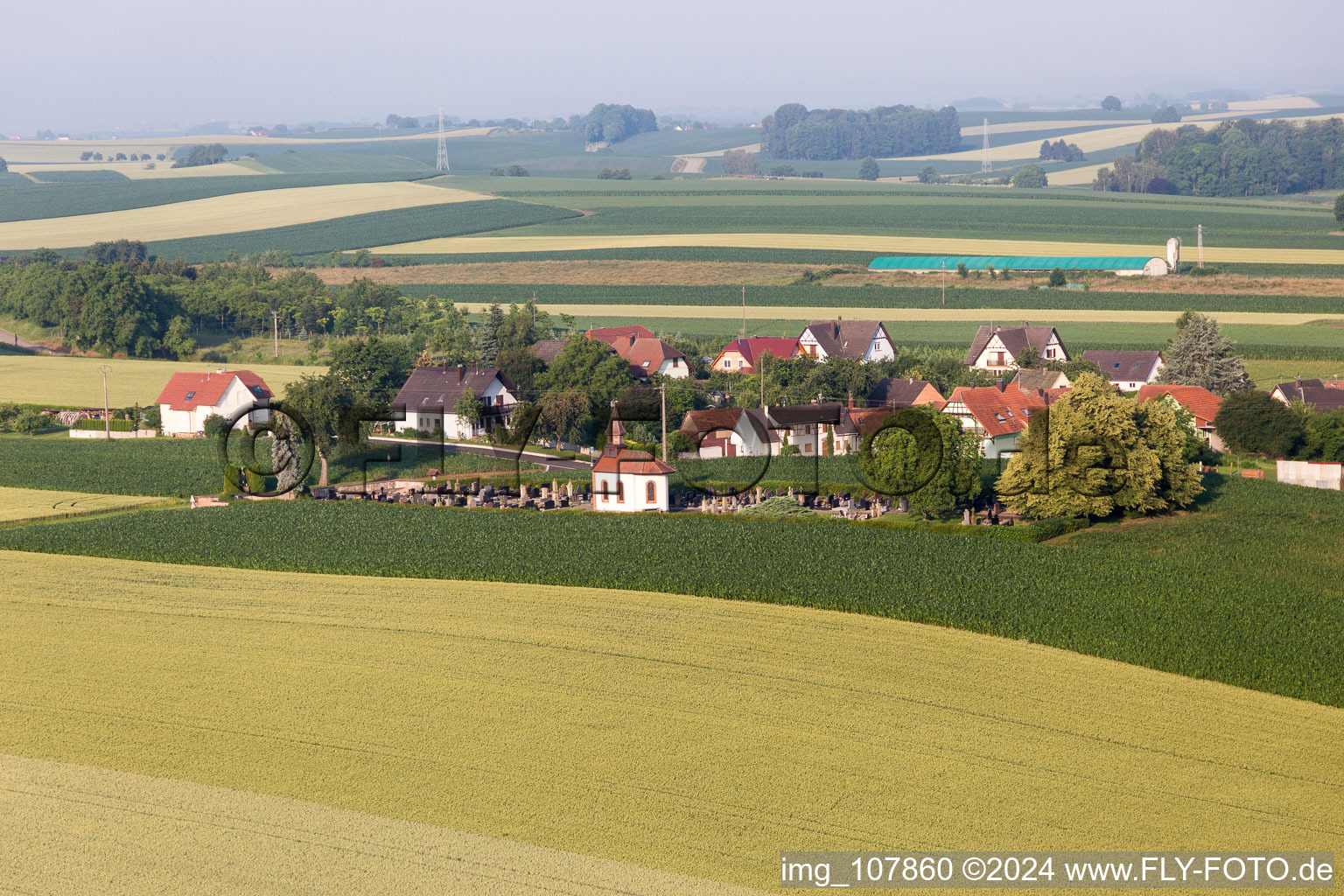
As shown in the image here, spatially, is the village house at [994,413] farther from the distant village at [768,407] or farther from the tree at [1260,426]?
the tree at [1260,426]

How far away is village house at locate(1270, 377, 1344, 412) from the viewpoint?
64.6 m

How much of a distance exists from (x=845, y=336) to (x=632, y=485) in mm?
42470

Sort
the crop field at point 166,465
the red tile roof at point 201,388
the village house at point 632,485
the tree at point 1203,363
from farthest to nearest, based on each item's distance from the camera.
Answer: the tree at point 1203,363
the red tile roof at point 201,388
the crop field at point 166,465
the village house at point 632,485

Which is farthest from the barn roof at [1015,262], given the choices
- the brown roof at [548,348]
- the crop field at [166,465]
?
the crop field at [166,465]

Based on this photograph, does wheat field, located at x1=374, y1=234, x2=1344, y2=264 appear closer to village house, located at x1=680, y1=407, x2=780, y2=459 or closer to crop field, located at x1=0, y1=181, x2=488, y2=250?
crop field, located at x1=0, y1=181, x2=488, y2=250

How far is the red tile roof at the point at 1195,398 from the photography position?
209 ft

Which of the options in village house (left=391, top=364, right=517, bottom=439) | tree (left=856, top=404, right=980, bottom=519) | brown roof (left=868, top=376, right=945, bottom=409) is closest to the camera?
tree (left=856, top=404, right=980, bottom=519)

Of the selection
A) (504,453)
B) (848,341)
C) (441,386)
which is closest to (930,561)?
(504,453)

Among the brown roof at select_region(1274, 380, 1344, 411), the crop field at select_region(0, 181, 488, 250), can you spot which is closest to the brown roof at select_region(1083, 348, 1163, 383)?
the brown roof at select_region(1274, 380, 1344, 411)

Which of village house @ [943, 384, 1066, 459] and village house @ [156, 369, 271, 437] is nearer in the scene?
village house @ [943, 384, 1066, 459]

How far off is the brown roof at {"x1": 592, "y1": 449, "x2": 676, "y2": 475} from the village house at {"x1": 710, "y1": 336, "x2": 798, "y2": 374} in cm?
3199

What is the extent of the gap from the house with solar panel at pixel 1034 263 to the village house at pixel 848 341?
33.5 meters

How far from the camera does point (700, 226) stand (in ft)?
520

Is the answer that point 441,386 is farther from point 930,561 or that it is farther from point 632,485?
point 930,561
